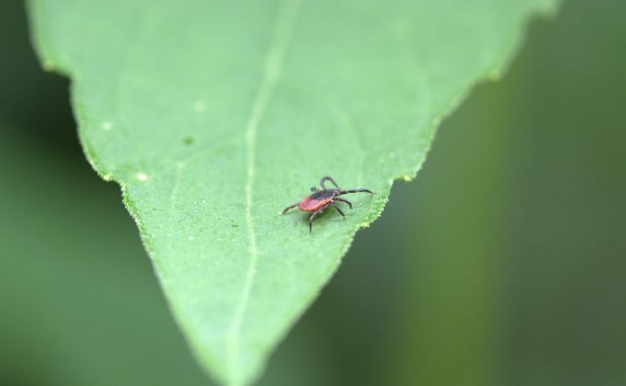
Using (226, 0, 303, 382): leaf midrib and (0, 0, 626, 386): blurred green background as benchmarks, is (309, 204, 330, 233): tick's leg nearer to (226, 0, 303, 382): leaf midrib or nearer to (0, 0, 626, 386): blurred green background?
(226, 0, 303, 382): leaf midrib

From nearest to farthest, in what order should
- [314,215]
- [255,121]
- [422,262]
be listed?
[314,215], [255,121], [422,262]

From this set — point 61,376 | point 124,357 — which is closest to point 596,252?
point 124,357

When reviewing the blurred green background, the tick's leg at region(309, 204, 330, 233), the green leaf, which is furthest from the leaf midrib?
the blurred green background

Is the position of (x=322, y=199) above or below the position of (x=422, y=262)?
below

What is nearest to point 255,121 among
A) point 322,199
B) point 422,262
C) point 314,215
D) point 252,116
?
point 252,116

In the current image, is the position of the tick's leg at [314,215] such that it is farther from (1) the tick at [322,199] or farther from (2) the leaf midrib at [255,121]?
(2) the leaf midrib at [255,121]

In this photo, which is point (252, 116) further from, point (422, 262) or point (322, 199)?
point (422, 262)

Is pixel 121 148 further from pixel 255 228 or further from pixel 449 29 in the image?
pixel 449 29
